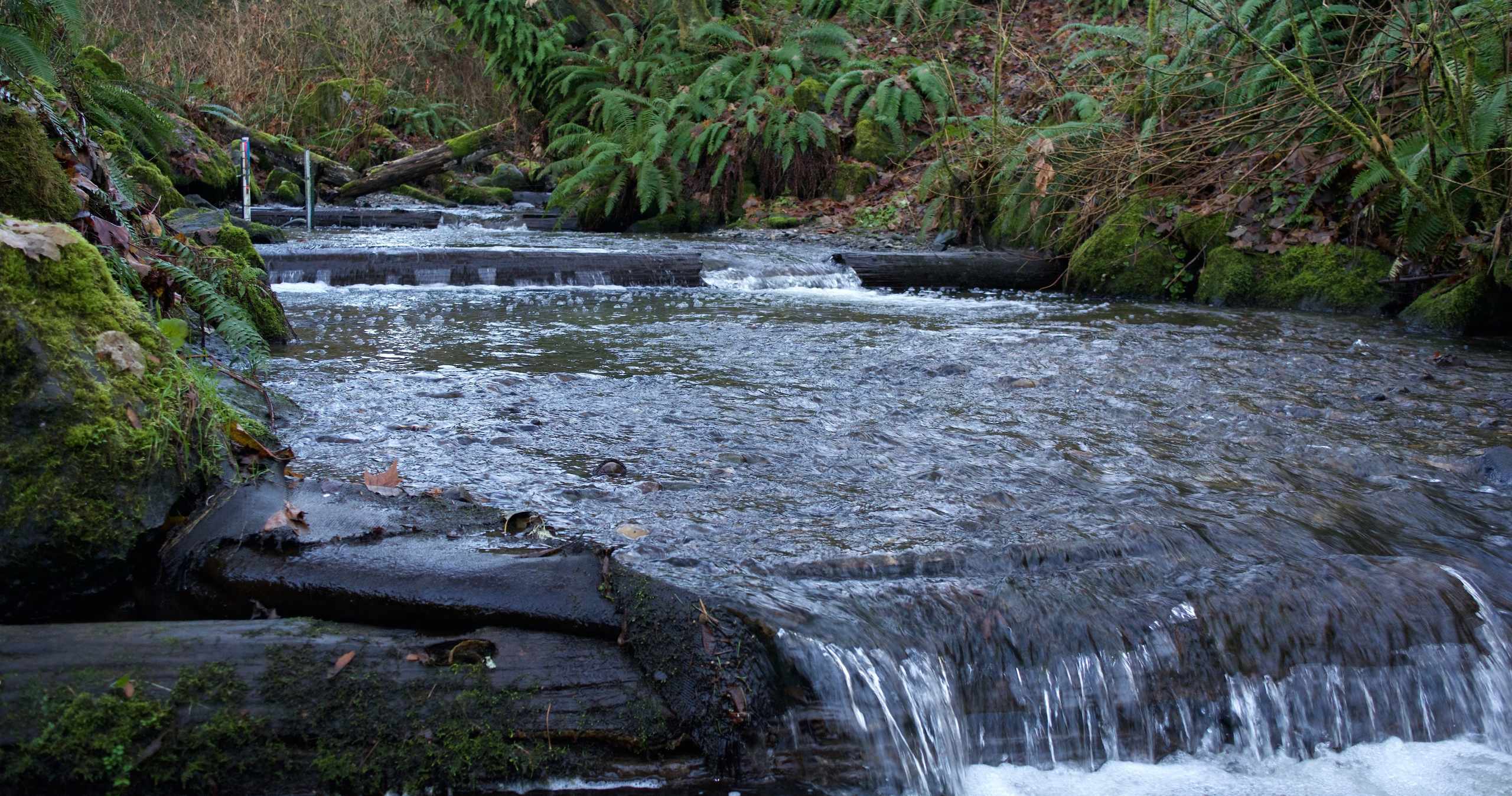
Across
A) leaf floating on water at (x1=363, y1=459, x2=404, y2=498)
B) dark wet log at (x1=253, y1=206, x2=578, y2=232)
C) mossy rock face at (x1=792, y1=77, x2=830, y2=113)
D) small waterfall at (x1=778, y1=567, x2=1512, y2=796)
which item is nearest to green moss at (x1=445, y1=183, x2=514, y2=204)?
dark wet log at (x1=253, y1=206, x2=578, y2=232)

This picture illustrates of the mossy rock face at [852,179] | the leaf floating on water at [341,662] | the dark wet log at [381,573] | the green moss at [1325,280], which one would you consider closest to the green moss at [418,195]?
the mossy rock face at [852,179]

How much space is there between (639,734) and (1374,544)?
2.33 m

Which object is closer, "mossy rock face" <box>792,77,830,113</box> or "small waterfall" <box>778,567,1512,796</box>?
"small waterfall" <box>778,567,1512,796</box>

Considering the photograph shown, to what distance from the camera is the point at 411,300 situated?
312 inches

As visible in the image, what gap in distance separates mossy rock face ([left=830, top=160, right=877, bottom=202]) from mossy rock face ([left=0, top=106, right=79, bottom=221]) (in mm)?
10960

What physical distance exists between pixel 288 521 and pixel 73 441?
510 mm

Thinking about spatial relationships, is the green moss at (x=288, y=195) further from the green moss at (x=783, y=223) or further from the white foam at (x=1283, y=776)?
the white foam at (x=1283, y=776)

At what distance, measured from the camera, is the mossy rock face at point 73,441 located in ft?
7.58

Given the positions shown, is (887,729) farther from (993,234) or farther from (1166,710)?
(993,234)

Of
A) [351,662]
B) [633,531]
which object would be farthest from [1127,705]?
[351,662]

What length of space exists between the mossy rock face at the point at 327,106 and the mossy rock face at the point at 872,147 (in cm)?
1144

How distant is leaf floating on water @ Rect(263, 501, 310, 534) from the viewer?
2590 millimetres

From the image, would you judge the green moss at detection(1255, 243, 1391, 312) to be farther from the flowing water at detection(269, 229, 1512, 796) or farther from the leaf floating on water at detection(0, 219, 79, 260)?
the leaf floating on water at detection(0, 219, 79, 260)

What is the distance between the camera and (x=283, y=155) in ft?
56.6
